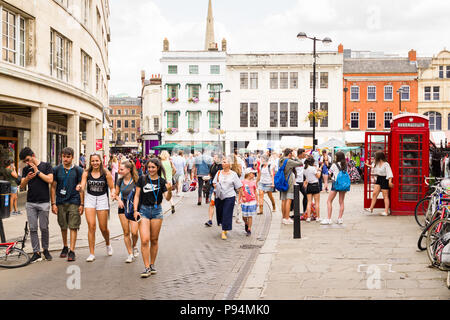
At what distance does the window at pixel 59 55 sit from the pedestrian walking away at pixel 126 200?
1176 cm

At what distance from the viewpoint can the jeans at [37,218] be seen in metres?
8.09

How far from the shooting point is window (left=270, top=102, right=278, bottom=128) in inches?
2000

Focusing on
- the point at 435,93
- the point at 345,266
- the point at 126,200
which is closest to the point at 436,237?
the point at 345,266

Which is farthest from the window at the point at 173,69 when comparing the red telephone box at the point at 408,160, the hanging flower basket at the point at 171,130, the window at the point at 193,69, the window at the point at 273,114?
the red telephone box at the point at 408,160

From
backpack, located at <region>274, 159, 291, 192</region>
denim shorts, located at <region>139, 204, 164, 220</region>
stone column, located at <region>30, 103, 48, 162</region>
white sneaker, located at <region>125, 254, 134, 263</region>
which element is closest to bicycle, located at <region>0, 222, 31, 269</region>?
white sneaker, located at <region>125, 254, 134, 263</region>

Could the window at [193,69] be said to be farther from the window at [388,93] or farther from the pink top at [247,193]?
the pink top at [247,193]

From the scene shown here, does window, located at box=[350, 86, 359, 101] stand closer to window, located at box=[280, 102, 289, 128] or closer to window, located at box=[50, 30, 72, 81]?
window, located at box=[280, 102, 289, 128]

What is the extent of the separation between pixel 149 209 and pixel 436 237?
4.30 meters

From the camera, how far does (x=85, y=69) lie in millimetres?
23828

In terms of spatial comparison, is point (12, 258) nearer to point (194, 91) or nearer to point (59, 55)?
point (59, 55)

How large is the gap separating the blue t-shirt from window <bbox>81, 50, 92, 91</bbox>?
1568cm

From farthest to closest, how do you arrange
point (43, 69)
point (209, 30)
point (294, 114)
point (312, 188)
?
point (209, 30), point (294, 114), point (43, 69), point (312, 188)

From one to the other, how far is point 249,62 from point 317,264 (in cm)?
4475
